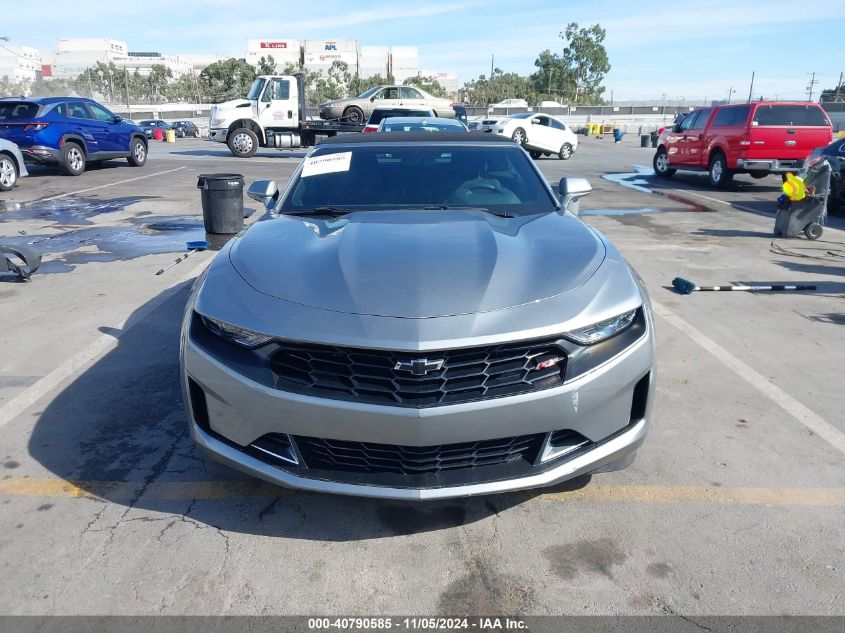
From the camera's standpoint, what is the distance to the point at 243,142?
2281 cm

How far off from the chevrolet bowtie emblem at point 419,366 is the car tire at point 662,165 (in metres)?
17.4

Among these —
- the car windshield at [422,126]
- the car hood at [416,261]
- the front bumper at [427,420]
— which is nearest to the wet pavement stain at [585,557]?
the front bumper at [427,420]

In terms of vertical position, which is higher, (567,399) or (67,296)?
(567,399)

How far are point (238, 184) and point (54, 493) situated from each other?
6360mm

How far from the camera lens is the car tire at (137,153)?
1875cm

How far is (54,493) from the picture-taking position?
123 inches

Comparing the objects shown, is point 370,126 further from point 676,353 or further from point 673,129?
point 676,353

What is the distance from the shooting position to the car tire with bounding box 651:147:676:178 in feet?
59.8

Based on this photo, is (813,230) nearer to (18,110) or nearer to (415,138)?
(415,138)

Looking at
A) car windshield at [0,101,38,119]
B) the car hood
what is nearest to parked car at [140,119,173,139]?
car windshield at [0,101,38,119]

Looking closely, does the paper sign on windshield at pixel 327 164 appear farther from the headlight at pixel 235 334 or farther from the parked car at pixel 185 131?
the parked car at pixel 185 131

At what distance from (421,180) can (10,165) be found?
42.8 feet

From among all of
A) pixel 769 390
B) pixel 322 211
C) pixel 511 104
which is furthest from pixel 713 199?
pixel 511 104

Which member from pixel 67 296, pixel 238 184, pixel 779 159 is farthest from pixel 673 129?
pixel 67 296
